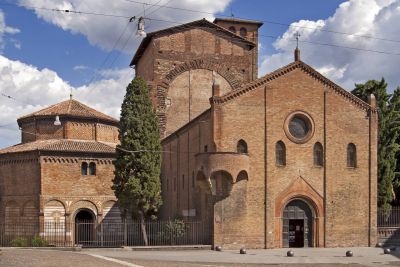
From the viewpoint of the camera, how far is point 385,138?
37656 millimetres

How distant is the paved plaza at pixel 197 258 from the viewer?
2162 cm

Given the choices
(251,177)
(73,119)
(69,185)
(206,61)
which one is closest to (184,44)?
(206,61)

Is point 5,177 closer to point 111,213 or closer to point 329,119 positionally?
point 111,213

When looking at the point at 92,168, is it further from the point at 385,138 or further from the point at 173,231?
the point at 385,138

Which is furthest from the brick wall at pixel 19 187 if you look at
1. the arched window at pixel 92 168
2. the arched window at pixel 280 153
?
the arched window at pixel 280 153

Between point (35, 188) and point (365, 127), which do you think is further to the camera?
point (35, 188)

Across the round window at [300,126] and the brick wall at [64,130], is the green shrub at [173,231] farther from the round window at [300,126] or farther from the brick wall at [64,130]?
the brick wall at [64,130]

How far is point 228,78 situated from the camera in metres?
44.5

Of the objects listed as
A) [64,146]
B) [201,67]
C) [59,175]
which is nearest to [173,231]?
[59,175]

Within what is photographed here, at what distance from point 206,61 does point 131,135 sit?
12680 mm

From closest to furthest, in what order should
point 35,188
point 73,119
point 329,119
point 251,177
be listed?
1. point 251,177
2. point 329,119
3. point 35,188
4. point 73,119

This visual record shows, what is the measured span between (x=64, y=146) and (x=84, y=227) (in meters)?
6.69

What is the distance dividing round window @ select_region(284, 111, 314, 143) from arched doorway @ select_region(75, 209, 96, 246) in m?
17.7

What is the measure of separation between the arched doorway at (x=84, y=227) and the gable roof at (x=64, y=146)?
4.86 m
